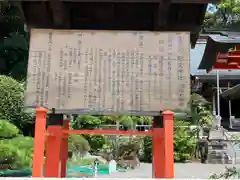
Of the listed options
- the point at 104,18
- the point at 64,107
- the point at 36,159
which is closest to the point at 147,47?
the point at 104,18

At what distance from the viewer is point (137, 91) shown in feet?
13.1

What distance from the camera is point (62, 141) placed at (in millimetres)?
4621

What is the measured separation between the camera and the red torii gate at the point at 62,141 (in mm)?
3752

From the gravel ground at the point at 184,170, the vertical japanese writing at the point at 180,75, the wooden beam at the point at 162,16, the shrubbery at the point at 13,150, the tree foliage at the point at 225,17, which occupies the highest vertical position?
the tree foliage at the point at 225,17

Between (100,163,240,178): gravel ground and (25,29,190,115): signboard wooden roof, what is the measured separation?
569cm

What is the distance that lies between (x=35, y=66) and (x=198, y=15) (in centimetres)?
207

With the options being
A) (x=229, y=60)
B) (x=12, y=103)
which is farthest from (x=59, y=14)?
(x=229, y=60)

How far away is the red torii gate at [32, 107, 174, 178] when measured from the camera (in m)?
3.75

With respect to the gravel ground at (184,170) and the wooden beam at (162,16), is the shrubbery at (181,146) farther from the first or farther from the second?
the wooden beam at (162,16)

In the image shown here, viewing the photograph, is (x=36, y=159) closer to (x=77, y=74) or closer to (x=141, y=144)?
(x=77, y=74)

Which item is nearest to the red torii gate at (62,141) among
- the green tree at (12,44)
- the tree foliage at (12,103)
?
the tree foliage at (12,103)

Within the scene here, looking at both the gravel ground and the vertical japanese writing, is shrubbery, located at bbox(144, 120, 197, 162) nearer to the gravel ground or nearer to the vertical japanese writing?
the gravel ground

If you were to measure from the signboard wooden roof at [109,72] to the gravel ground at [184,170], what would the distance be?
18.7 ft

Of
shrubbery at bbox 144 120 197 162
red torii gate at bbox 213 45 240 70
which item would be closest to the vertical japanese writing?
shrubbery at bbox 144 120 197 162
